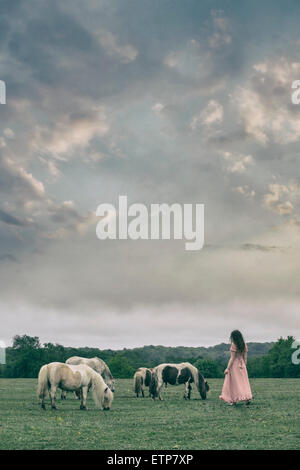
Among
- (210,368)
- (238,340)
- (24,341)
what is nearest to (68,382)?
(238,340)

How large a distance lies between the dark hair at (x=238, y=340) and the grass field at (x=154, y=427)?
7.48 feet

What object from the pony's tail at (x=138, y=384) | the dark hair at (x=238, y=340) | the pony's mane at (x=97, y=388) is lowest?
the pony's tail at (x=138, y=384)

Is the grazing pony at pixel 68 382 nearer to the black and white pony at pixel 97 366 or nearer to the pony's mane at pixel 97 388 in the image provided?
the pony's mane at pixel 97 388

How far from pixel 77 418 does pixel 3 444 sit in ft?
18.5

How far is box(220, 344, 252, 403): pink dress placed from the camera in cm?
2103

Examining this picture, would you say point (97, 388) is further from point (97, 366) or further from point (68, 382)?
point (97, 366)

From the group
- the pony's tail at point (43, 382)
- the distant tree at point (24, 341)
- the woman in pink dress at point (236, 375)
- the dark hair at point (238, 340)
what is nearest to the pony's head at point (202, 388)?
the woman in pink dress at point (236, 375)

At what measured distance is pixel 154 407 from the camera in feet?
69.3

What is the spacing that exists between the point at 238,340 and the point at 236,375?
4.62 ft

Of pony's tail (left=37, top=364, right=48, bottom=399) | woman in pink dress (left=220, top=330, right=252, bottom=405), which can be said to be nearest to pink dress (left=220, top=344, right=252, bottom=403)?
woman in pink dress (left=220, top=330, right=252, bottom=405)

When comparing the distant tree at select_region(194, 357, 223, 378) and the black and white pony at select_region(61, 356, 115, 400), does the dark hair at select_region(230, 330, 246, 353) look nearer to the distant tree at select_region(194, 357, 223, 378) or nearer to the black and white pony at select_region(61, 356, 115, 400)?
the black and white pony at select_region(61, 356, 115, 400)

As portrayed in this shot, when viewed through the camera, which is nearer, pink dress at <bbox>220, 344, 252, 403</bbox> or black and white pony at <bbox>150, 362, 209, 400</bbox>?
pink dress at <bbox>220, 344, 252, 403</bbox>

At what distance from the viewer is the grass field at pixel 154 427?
11.6 meters
